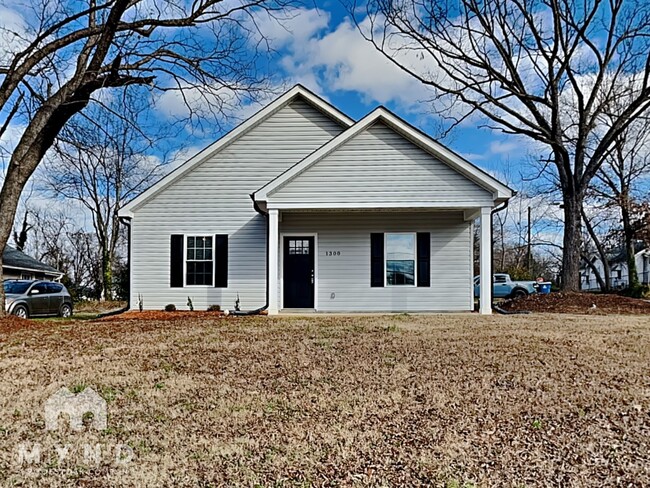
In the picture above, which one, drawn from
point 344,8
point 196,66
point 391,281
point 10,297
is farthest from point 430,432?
point 344,8

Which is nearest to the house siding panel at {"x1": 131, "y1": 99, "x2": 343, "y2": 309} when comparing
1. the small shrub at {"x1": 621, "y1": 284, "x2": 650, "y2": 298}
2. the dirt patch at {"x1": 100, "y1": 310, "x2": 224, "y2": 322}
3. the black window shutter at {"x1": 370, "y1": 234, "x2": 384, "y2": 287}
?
the dirt patch at {"x1": 100, "y1": 310, "x2": 224, "y2": 322}

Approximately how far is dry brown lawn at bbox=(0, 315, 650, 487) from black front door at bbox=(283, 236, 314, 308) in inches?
233

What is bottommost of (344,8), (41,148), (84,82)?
→ (41,148)

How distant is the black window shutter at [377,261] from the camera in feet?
46.6

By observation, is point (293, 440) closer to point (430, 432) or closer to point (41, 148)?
point (430, 432)

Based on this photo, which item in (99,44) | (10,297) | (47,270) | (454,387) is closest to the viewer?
(454,387)

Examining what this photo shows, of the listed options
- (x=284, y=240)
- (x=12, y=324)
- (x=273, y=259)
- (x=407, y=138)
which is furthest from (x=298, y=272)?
(x=12, y=324)

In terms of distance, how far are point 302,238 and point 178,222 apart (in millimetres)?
3509

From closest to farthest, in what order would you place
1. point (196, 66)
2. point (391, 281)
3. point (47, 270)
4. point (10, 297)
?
1. point (196, 66)
2. point (391, 281)
3. point (10, 297)
4. point (47, 270)

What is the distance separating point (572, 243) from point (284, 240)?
10746mm

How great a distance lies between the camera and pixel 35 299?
16359 mm

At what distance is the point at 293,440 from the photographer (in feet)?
13.0

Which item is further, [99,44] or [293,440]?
[99,44]

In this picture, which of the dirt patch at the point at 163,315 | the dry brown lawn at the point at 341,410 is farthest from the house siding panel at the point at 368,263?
the dry brown lawn at the point at 341,410
